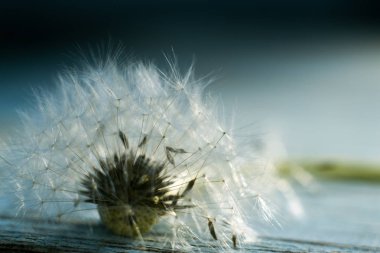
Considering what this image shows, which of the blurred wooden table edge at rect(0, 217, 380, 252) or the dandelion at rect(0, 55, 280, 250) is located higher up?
the dandelion at rect(0, 55, 280, 250)

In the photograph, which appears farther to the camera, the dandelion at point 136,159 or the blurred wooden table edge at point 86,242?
the dandelion at point 136,159

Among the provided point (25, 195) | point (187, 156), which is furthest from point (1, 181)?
point (187, 156)

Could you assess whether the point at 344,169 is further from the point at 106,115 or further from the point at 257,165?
the point at 106,115

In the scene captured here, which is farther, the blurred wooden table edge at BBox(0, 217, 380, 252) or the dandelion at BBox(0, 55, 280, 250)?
the dandelion at BBox(0, 55, 280, 250)

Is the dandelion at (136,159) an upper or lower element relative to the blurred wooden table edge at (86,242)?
upper
